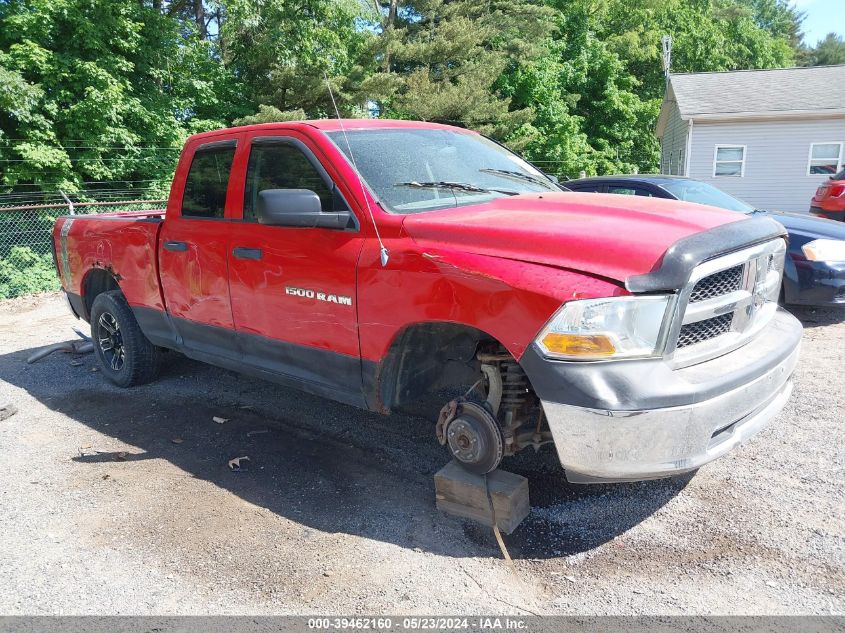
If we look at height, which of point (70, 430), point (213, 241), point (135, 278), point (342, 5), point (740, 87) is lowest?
point (70, 430)

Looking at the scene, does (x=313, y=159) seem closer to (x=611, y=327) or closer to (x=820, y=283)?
(x=611, y=327)

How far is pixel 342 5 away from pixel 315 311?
1783 centimetres

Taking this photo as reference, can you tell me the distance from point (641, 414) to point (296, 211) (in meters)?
2.00

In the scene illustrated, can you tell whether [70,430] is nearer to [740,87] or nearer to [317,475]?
[317,475]

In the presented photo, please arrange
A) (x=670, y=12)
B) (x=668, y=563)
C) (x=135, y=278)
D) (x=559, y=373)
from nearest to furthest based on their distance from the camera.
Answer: (x=559, y=373), (x=668, y=563), (x=135, y=278), (x=670, y=12)

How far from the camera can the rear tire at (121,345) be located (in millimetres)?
5461

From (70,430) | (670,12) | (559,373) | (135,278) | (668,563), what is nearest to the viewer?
(559,373)

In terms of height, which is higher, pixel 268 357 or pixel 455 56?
pixel 455 56

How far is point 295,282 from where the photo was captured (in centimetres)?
372

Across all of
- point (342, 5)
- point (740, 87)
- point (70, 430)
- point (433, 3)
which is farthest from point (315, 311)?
point (433, 3)

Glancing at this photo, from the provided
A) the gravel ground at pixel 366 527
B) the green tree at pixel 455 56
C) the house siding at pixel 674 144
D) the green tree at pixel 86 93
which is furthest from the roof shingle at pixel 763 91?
the gravel ground at pixel 366 527

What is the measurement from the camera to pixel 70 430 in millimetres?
4805

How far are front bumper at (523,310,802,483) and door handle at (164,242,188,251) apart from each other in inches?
112

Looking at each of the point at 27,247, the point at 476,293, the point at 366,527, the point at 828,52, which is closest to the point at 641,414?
the point at 476,293
